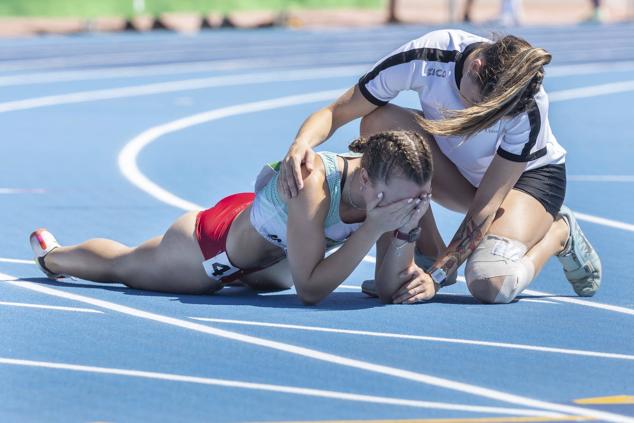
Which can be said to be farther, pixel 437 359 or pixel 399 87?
pixel 399 87

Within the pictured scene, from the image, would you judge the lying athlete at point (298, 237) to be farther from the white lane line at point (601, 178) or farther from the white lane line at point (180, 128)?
the white lane line at point (601, 178)

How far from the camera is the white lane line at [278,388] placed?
492 centimetres

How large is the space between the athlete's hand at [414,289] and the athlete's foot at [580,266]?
2.85 feet

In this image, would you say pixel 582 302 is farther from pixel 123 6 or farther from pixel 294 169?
pixel 123 6

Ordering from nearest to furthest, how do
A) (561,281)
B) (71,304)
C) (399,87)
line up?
1. (71,304)
2. (399,87)
3. (561,281)

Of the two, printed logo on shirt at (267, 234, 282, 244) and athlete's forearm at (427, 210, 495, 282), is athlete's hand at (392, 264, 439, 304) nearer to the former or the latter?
athlete's forearm at (427, 210, 495, 282)

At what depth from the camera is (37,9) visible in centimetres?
2761

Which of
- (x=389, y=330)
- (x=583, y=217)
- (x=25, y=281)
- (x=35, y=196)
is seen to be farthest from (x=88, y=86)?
(x=389, y=330)

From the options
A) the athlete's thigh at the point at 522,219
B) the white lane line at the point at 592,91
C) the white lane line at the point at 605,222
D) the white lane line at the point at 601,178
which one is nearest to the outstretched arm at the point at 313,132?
the athlete's thigh at the point at 522,219

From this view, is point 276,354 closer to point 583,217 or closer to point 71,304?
point 71,304

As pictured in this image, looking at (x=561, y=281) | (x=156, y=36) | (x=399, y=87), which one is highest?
(x=399, y=87)

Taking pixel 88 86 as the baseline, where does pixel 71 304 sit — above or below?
above

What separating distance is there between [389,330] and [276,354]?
0.67m

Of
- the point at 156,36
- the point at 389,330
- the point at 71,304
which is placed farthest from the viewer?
the point at 156,36
